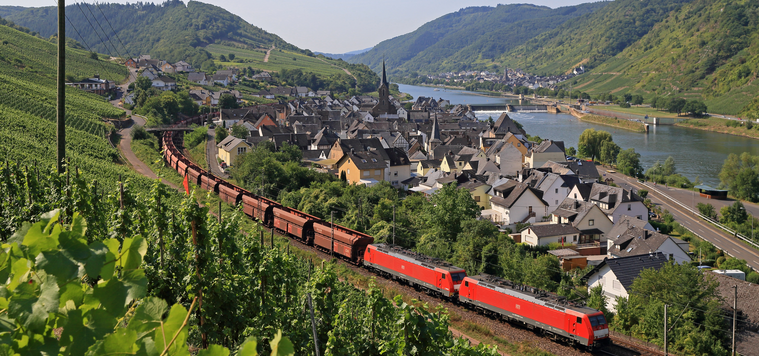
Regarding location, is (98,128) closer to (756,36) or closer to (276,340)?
(276,340)

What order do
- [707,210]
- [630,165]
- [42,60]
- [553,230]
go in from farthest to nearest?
[42,60], [630,165], [707,210], [553,230]

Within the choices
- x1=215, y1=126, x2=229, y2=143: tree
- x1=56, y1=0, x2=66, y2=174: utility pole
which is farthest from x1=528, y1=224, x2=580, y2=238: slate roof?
x1=215, y1=126, x2=229, y2=143: tree

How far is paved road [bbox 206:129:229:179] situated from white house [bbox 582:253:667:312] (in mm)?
30801

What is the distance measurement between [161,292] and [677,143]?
86.8m

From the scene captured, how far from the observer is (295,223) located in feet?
93.0

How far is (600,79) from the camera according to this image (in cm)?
16488

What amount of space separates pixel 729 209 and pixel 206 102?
7566cm

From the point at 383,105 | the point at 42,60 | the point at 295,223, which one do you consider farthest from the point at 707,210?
the point at 42,60

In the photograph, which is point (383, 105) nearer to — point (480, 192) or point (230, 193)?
point (480, 192)

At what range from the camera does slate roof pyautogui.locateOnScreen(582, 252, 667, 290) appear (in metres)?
24.0

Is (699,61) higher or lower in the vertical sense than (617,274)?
higher

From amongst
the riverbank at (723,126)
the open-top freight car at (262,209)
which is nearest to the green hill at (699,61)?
the riverbank at (723,126)

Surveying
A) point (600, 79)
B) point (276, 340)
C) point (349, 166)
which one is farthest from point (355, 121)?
point (600, 79)

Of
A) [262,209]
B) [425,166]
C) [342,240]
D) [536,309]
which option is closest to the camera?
[536,309]
